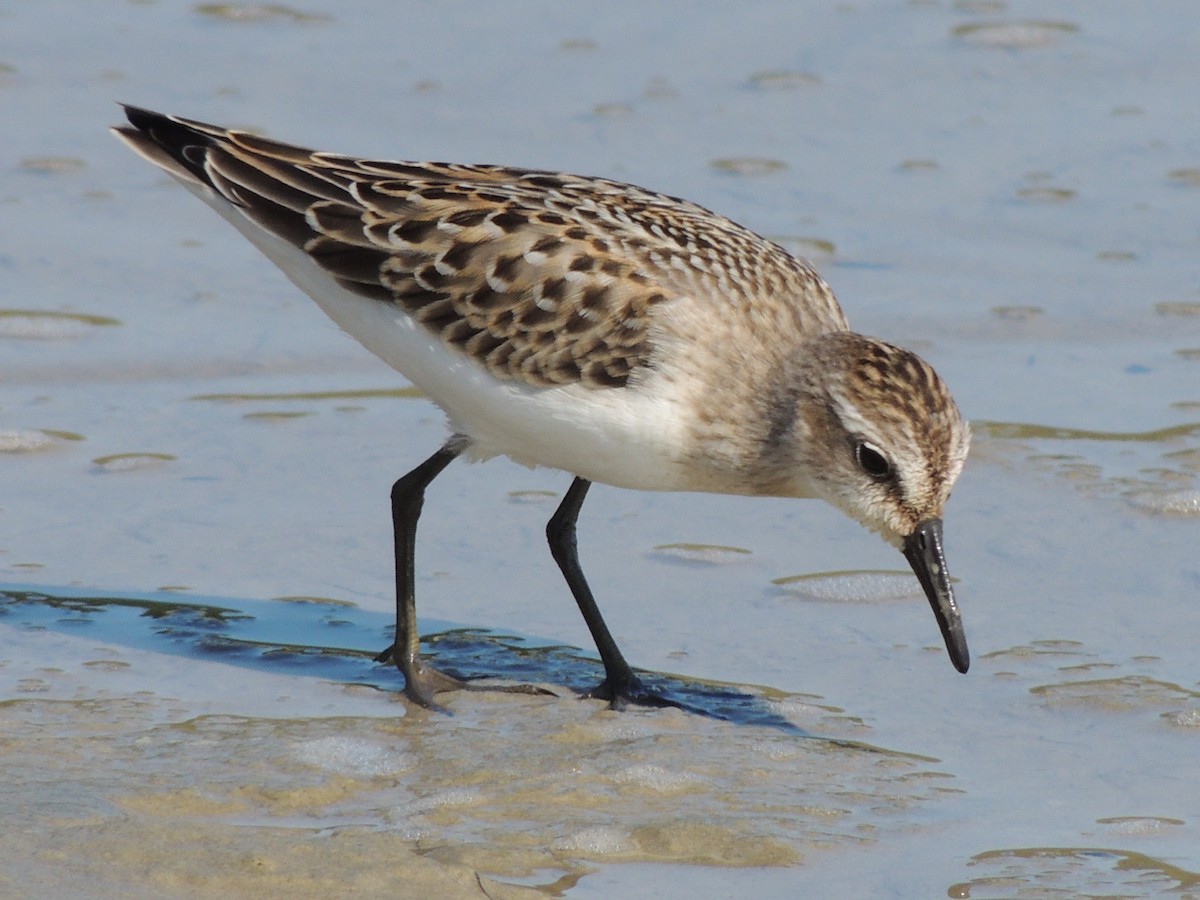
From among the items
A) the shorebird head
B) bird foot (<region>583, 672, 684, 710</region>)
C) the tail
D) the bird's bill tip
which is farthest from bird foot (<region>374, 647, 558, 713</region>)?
the tail

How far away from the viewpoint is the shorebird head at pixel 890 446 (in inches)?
274

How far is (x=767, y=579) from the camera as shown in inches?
326

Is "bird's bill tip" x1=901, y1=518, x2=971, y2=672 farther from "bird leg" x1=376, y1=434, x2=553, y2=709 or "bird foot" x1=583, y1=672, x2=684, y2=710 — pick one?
"bird leg" x1=376, y1=434, x2=553, y2=709

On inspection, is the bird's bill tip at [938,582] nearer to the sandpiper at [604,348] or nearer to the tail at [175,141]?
the sandpiper at [604,348]

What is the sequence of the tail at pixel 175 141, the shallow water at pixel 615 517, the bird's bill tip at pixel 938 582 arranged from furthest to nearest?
the tail at pixel 175 141
the bird's bill tip at pixel 938 582
the shallow water at pixel 615 517

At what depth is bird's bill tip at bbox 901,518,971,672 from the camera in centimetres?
706

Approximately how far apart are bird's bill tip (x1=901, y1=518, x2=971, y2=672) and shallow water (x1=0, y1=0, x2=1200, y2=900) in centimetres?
31

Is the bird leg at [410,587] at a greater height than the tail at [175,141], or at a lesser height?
lesser

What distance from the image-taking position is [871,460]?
7074mm

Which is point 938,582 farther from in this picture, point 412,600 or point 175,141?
point 175,141

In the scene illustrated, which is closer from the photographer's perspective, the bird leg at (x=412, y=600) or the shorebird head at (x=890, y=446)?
the shorebird head at (x=890, y=446)

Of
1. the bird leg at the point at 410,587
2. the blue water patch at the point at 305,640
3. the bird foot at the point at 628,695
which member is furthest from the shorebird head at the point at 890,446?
the bird leg at the point at 410,587

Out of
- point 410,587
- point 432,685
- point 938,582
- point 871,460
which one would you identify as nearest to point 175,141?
point 410,587

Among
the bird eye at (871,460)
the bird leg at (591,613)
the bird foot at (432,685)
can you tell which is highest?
the bird eye at (871,460)
